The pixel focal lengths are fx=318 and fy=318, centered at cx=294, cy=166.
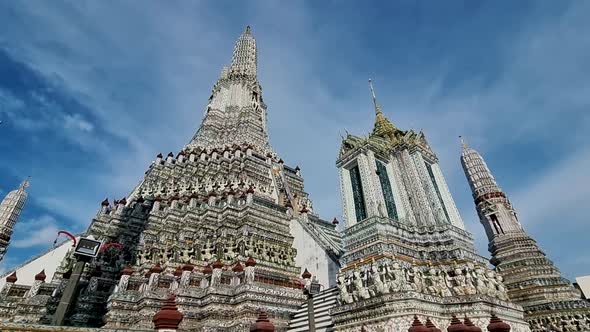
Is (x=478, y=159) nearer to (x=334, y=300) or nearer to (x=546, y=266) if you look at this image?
(x=546, y=266)

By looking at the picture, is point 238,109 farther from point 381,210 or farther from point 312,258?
point 381,210

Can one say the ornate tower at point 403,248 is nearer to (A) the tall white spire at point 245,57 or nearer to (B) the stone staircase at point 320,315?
(B) the stone staircase at point 320,315

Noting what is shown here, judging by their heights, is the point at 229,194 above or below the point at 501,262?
above

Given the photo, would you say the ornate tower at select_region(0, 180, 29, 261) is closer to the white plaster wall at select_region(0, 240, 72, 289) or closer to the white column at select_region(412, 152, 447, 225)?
the white plaster wall at select_region(0, 240, 72, 289)

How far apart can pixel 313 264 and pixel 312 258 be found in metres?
0.36

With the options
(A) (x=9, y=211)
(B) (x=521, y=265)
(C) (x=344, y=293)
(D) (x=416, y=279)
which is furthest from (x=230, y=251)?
(A) (x=9, y=211)

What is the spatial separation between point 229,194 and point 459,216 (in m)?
13.5

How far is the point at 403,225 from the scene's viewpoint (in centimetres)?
1222

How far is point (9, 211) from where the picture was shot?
2834 centimetres

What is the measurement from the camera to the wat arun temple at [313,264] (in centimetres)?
969

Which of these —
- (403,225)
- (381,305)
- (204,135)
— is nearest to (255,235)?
(403,225)

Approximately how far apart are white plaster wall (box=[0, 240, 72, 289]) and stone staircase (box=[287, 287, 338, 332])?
52.9 feet

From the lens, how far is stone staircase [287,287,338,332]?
1152 centimetres

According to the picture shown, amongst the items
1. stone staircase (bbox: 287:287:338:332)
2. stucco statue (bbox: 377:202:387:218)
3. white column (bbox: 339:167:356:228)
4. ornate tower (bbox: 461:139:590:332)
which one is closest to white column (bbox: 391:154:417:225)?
stucco statue (bbox: 377:202:387:218)
